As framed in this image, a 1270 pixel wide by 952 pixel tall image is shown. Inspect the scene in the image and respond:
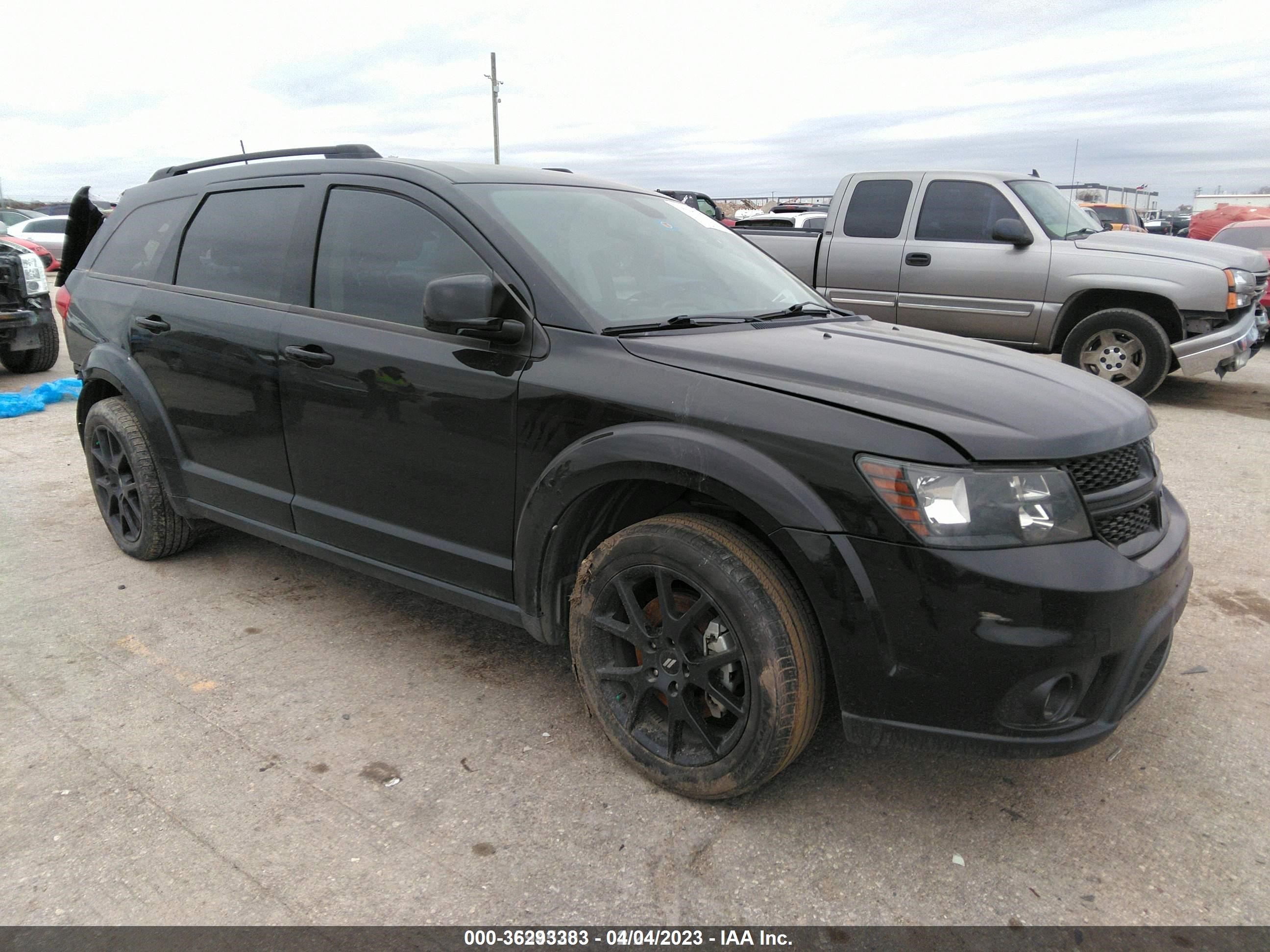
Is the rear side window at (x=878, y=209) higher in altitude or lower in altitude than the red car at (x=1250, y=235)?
higher

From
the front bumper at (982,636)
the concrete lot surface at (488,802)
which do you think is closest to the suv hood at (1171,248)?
the concrete lot surface at (488,802)

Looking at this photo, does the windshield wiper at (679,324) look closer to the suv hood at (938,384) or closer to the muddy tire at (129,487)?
the suv hood at (938,384)

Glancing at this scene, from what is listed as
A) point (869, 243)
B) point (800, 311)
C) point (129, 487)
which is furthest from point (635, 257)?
point (869, 243)

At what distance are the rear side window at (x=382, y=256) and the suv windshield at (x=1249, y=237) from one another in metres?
13.6

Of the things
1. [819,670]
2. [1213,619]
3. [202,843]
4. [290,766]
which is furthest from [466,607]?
[1213,619]

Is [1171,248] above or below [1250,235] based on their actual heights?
above

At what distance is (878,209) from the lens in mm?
8805

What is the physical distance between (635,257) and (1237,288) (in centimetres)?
667

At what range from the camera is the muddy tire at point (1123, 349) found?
7.65m

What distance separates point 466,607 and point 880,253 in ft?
22.6

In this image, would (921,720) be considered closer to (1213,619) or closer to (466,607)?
(466,607)

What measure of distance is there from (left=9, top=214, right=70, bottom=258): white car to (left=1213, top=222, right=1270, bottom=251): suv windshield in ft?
70.6

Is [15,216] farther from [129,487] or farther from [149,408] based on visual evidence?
[149,408]

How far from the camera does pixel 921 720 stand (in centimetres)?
219
